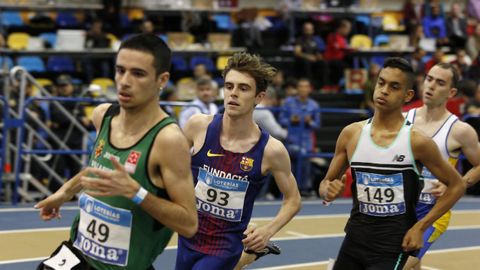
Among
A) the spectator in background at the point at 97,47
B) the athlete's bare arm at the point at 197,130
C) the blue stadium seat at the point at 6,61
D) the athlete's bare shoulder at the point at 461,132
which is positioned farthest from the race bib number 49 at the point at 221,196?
the spectator in background at the point at 97,47

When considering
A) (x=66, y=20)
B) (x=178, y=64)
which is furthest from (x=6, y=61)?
(x=178, y=64)

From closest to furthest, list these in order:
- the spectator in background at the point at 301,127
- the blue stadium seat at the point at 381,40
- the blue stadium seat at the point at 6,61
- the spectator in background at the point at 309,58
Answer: the spectator in background at the point at 301,127, the blue stadium seat at the point at 6,61, the spectator in background at the point at 309,58, the blue stadium seat at the point at 381,40

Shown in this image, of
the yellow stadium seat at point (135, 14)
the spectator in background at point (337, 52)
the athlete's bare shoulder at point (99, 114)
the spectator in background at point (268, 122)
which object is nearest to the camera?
Answer: the athlete's bare shoulder at point (99, 114)

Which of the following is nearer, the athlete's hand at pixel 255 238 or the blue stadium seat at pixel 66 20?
the athlete's hand at pixel 255 238

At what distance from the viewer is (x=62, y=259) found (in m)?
4.66

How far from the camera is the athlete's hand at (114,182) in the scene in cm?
403

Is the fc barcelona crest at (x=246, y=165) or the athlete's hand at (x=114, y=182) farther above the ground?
the athlete's hand at (x=114, y=182)

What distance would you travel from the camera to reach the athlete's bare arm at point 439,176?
6016 millimetres

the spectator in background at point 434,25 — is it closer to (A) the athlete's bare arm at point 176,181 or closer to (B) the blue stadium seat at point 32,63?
(B) the blue stadium seat at point 32,63

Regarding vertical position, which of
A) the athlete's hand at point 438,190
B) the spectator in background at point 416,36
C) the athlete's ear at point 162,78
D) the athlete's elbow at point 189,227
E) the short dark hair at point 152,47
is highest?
the short dark hair at point 152,47

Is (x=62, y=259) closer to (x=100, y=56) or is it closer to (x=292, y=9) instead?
(x=100, y=56)

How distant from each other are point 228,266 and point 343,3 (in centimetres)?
1664

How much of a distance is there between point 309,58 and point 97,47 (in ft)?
15.0

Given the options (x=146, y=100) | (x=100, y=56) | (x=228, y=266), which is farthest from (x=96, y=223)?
(x=100, y=56)
